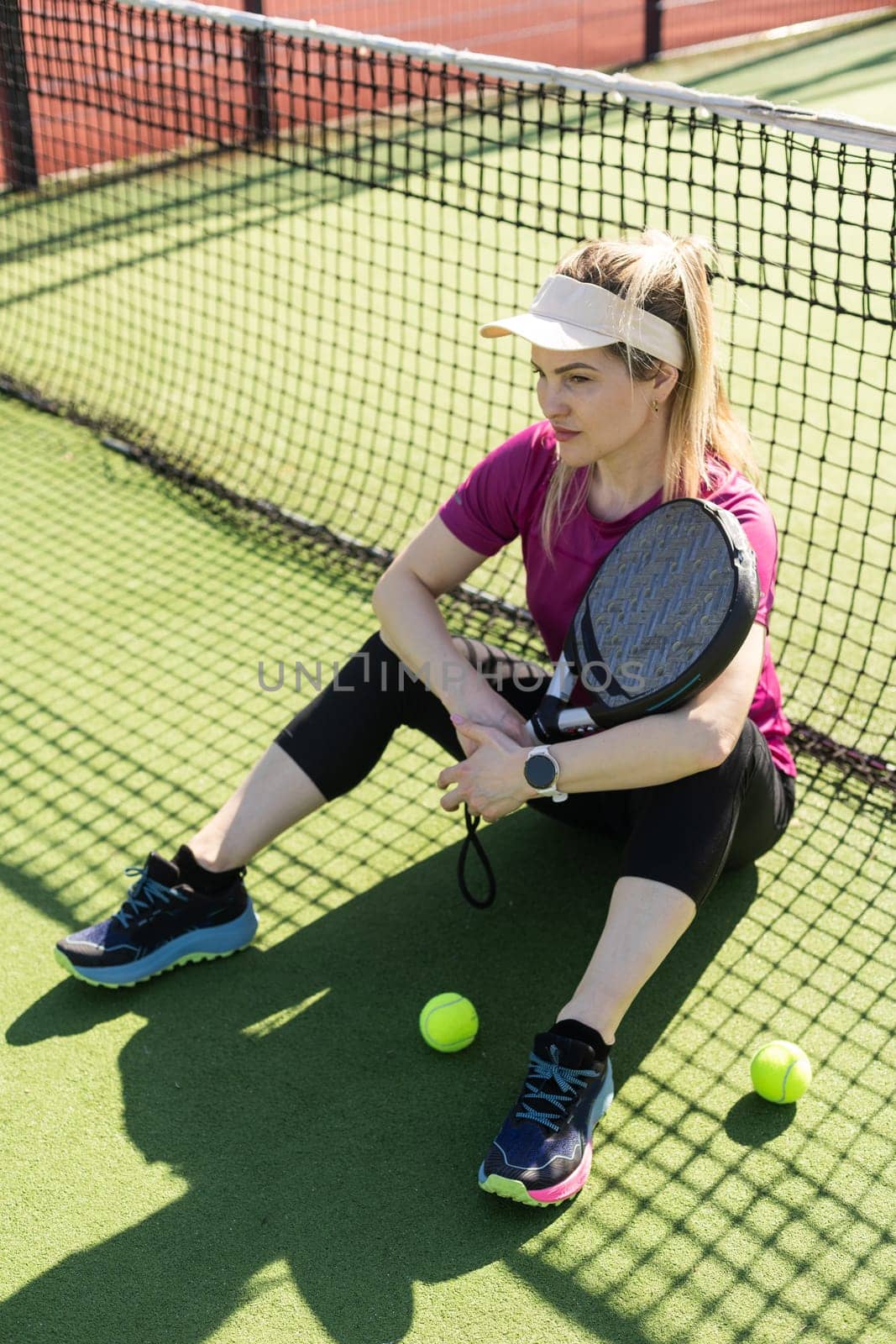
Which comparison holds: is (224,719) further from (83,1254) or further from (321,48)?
(321,48)

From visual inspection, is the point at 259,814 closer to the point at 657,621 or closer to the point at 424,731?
the point at 424,731

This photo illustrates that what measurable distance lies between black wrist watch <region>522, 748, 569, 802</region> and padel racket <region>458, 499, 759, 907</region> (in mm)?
102

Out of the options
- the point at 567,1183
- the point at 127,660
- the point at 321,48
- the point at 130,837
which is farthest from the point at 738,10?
the point at 567,1183

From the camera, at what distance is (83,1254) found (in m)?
2.14

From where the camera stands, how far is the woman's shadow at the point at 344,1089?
209cm

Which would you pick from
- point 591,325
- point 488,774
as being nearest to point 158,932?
point 488,774

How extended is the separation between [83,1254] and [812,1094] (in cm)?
119

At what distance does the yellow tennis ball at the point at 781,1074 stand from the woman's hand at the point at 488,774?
1.91 ft

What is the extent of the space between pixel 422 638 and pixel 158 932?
730mm

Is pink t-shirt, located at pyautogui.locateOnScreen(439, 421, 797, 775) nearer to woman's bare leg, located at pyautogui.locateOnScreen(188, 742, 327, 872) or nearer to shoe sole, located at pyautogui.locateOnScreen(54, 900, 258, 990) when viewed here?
woman's bare leg, located at pyautogui.locateOnScreen(188, 742, 327, 872)

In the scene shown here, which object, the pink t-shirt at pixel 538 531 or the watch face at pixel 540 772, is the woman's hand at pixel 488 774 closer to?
the watch face at pixel 540 772

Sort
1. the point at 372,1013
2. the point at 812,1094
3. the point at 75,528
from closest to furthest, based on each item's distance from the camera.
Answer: the point at 812,1094 → the point at 372,1013 → the point at 75,528

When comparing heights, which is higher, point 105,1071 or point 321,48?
point 321,48

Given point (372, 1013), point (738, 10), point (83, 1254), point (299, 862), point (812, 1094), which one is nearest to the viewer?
point (83, 1254)
